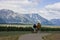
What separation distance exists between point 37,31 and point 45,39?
30.9 ft

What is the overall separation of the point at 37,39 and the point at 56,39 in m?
1.47

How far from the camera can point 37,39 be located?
20375 millimetres

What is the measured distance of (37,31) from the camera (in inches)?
1193

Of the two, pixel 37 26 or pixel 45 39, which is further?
pixel 37 26

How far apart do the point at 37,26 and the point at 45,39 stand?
911 cm

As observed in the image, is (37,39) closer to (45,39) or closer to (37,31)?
(45,39)

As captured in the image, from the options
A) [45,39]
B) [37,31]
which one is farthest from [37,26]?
[45,39]

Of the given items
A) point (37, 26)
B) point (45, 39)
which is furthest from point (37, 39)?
point (37, 26)

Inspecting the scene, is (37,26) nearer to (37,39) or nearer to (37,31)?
(37,31)

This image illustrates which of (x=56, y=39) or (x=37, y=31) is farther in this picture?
(x=37, y=31)

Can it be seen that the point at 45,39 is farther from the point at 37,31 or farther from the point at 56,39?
the point at 37,31

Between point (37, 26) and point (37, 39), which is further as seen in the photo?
point (37, 26)

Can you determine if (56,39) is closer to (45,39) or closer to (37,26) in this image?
(45,39)

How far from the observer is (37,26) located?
30.0m
